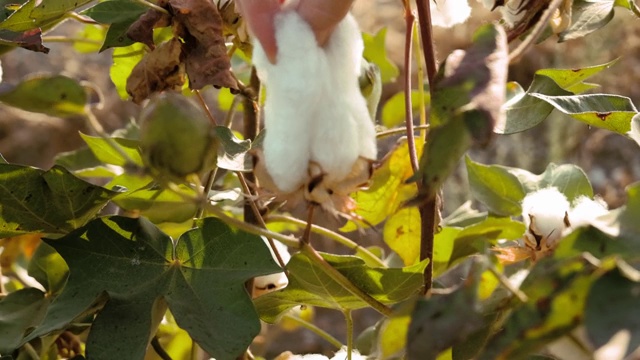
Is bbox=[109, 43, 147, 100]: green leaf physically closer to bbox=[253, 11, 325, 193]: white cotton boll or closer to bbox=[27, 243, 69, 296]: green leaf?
bbox=[27, 243, 69, 296]: green leaf

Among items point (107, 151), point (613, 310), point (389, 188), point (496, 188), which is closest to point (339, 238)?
point (389, 188)

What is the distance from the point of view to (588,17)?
0.77m

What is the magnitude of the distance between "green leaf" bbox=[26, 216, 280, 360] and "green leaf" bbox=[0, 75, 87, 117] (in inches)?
5.4

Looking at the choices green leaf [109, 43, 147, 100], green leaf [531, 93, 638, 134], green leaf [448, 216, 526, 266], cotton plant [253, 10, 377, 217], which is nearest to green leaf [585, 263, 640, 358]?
cotton plant [253, 10, 377, 217]

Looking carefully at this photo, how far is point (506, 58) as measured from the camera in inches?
19.3

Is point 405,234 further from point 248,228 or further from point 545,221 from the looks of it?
point 248,228

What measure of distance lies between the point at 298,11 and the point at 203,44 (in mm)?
156

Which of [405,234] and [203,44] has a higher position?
[203,44]

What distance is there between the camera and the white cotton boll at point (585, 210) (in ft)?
2.27

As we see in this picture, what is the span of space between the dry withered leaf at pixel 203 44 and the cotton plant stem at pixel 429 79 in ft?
0.49

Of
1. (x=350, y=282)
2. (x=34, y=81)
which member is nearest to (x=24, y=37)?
(x=34, y=81)

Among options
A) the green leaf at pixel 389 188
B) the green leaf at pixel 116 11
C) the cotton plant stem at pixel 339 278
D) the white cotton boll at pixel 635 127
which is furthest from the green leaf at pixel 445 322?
the green leaf at pixel 116 11

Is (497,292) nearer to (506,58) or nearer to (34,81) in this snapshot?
(506,58)

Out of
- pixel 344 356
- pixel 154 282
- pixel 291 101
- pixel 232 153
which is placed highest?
pixel 291 101
